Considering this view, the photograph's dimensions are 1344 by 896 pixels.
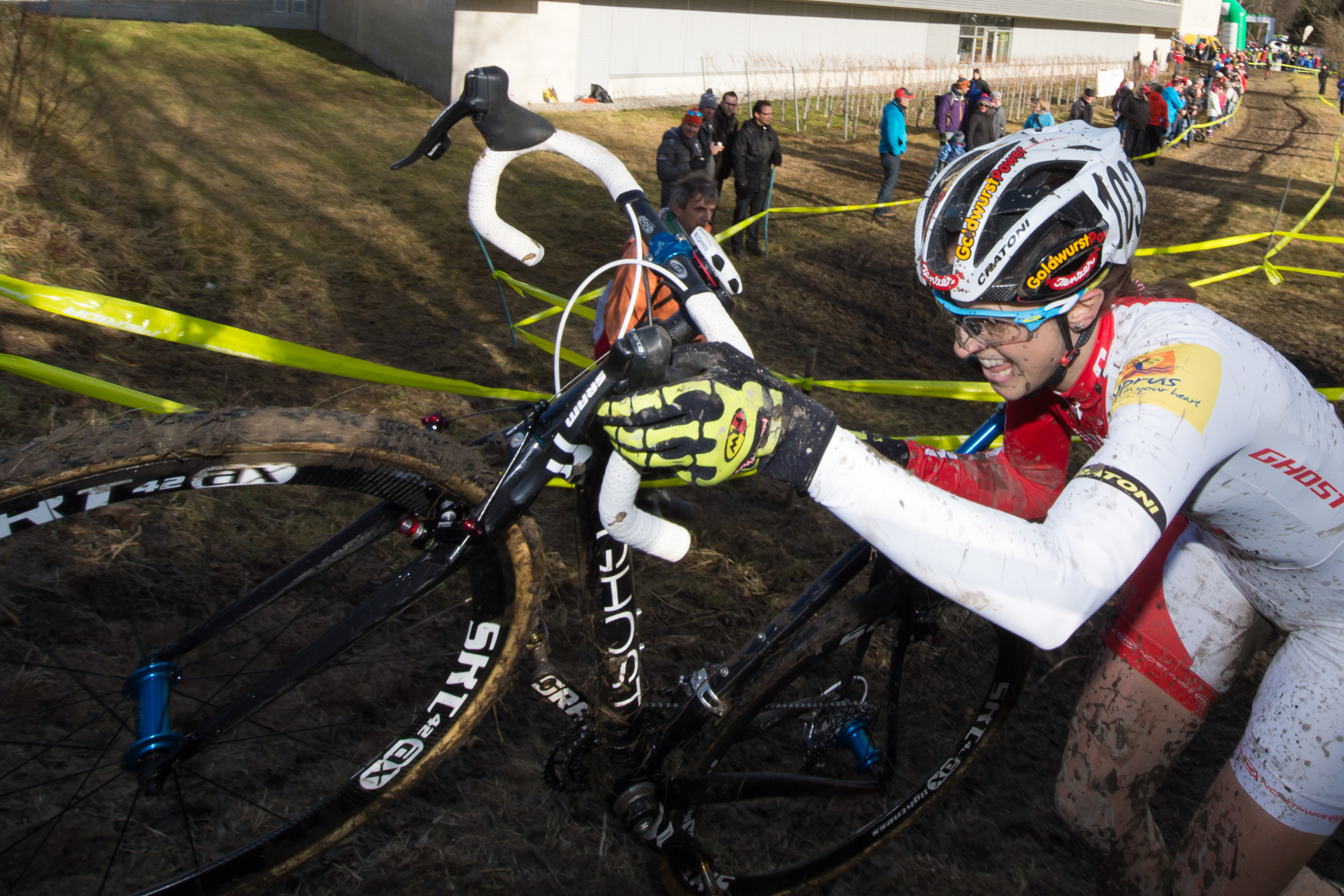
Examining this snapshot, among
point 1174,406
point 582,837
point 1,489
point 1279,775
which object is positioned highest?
point 1174,406

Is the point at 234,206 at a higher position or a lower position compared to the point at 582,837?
higher

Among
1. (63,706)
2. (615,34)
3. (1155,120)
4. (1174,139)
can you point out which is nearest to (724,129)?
(615,34)

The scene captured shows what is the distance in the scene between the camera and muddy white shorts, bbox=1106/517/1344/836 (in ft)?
7.37

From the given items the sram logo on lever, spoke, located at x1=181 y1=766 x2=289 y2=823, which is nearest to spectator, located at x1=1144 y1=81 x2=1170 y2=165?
the sram logo on lever

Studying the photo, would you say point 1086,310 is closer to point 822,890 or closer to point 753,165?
point 822,890

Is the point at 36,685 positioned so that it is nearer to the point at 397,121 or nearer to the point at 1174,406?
the point at 1174,406

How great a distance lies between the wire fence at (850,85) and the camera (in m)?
25.6

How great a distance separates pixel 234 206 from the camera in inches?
412

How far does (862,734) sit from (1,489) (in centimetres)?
256

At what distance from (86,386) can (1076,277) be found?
13.1 ft

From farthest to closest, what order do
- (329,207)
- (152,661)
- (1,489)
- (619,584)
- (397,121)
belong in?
(397,121), (329,207), (619,584), (152,661), (1,489)

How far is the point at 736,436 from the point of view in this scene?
1772 millimetres

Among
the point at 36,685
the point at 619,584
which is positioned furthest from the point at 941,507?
the point at 36,685

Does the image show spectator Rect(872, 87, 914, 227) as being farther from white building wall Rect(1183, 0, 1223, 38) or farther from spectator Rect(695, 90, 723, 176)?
white building wall Rect(1183, 0, 1223, 38)
